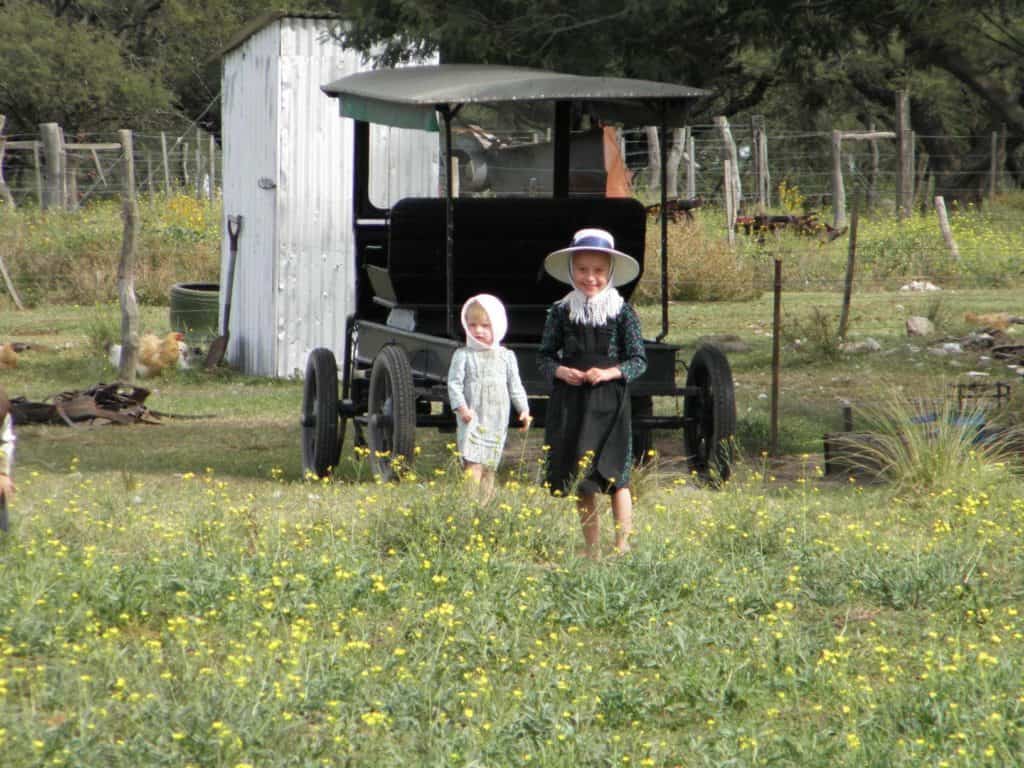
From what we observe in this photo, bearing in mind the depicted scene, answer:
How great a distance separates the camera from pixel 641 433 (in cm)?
1009

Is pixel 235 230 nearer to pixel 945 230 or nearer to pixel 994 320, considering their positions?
pixel 994 320

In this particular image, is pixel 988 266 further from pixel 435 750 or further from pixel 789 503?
pixel 435 750

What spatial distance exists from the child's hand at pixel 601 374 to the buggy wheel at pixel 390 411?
1534 mm

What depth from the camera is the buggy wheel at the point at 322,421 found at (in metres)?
9.56

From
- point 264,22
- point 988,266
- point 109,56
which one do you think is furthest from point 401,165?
point 109,56

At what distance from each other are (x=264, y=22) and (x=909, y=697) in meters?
12.0

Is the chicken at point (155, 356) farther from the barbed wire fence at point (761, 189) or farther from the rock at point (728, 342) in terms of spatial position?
the rock at point (728, 342)

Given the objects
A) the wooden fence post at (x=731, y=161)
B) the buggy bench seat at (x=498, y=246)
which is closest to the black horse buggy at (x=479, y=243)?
the buggy bench seat at (x=498, y=246)

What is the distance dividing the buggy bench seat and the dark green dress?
263cm

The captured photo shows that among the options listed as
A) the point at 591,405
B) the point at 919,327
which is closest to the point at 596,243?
the point at 591,405

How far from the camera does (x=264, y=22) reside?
51.2ft

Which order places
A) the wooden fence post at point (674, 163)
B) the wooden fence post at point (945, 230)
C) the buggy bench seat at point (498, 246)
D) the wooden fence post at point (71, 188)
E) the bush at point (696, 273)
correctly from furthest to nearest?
the wooden fence post at point (71, 188)
the wooden fence post at point (674, 163)
the wooden fence post at point (945, 230)
the bush at point (696, 273)
the buggy bench seat at point (498, 246)

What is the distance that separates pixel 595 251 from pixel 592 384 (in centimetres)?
59

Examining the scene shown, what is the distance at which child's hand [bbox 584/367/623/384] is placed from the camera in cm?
717
